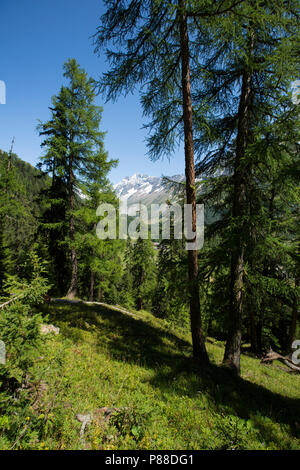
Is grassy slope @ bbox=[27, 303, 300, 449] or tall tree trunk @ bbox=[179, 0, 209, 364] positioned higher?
tall tree trunk @ bbox=[179, 0, 209, 364]

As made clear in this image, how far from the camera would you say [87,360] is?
5.54 metres

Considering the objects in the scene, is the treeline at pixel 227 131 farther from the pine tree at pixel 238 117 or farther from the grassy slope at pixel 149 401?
the grassy slope at pixel 149 401

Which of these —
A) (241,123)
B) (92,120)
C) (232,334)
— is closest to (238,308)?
(232,334)

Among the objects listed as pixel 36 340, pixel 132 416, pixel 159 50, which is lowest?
pixel 132 416

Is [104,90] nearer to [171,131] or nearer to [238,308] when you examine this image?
[171,131]

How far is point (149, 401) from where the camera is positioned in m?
3.73

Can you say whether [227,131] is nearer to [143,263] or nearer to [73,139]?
[73,139]

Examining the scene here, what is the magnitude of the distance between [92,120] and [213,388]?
15.6m

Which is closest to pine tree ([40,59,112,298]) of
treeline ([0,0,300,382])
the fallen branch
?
treeline ([0,0,300,382])

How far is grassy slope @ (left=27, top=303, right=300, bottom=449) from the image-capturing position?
115 inches

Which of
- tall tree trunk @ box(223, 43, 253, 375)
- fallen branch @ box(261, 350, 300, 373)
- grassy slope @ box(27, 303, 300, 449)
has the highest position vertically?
tall tree trunk @ box(223, 43, 253, 375)

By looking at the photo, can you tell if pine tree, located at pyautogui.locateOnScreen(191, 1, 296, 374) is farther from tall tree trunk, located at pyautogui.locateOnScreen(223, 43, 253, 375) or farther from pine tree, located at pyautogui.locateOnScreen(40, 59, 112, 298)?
pine tree, located at pyautogui.locateOnScreen(40, 59, 112, 298)

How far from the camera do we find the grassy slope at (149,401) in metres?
2.93
